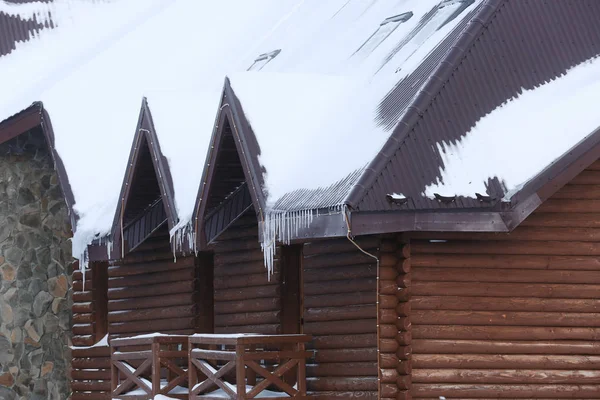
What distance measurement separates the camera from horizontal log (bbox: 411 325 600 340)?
51.5 feet

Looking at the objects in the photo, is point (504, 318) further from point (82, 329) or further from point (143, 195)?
point (82, 329)

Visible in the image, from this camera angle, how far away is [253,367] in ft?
52.8

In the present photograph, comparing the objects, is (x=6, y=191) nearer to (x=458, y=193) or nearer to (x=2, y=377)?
(x=2, y=377)

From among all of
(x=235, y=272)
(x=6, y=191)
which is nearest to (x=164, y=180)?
(x=235, y=272)

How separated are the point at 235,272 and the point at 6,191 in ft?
15.9

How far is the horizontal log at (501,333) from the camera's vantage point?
51.5 ft

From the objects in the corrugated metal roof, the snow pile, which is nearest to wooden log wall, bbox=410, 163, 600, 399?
the snow pile

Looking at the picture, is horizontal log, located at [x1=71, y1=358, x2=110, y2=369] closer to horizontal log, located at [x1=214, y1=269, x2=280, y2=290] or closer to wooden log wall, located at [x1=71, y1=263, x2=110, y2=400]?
wooden log wall, located at [x1=71, y1=263, x2=110, y2=400]

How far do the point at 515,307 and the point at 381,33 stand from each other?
200 inches

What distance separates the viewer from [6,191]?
2183 centimetres

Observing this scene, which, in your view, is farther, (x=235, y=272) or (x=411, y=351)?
(x=235, y=272)

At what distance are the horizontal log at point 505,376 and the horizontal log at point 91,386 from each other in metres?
7.47

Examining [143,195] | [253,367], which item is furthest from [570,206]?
[143,195]

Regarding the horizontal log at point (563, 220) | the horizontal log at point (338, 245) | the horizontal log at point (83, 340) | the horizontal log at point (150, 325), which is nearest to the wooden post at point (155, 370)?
the horizontal log at point (150, 325)
